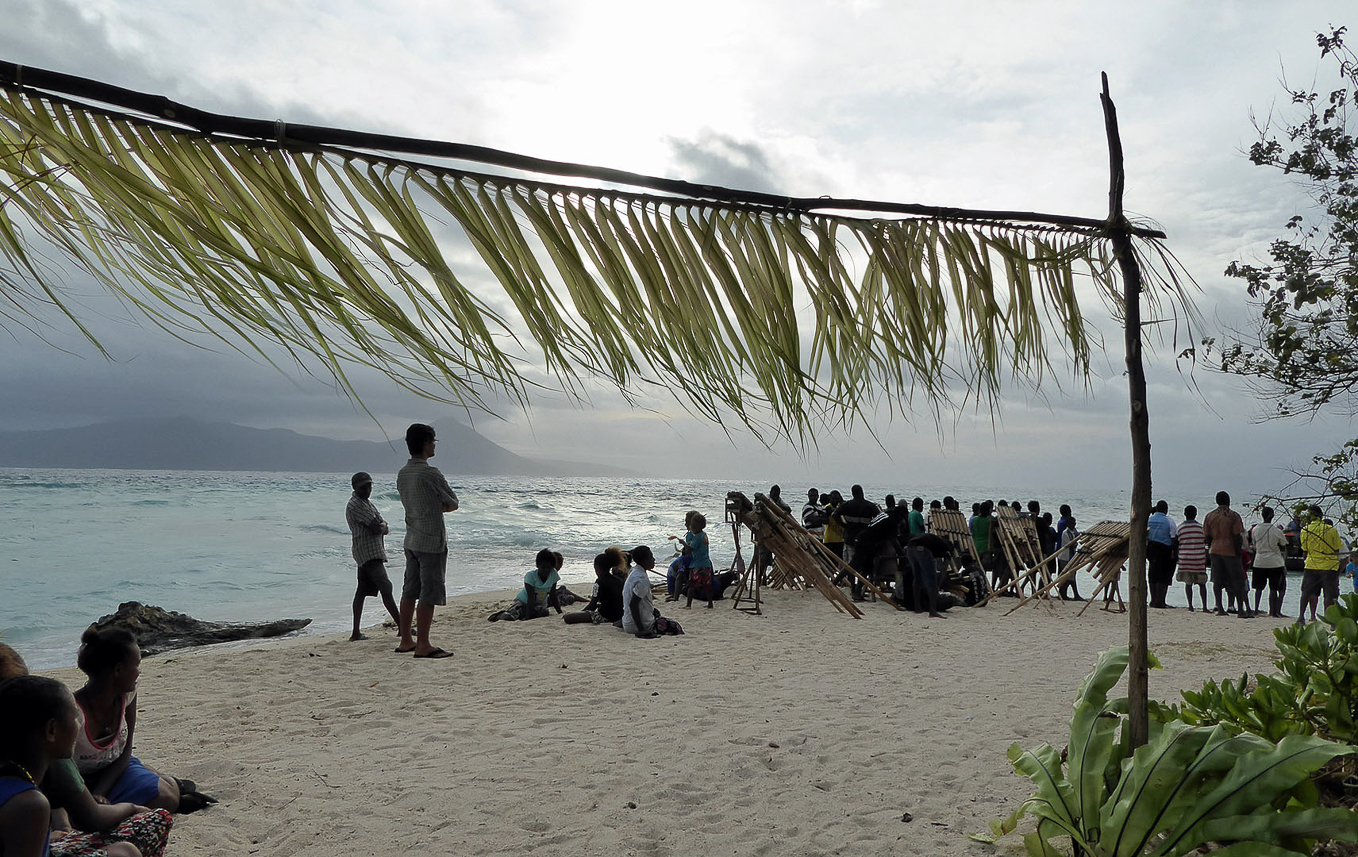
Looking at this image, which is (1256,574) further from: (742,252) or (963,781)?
(742,252)

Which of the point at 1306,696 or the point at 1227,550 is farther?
the point at 1227,550

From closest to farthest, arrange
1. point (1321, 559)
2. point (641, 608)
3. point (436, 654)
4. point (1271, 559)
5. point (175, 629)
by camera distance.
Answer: point (436, 654) < point (641, 608) < point (175, 629) < point (1321, 559) < point (1271, 559)

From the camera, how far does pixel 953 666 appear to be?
714 cm

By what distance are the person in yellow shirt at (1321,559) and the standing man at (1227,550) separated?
839 millimetres

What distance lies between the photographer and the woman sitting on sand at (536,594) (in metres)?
9.44

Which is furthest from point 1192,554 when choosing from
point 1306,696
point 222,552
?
point 222,552

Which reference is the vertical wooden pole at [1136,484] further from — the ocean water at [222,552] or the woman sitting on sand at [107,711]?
the ocean water at [222,552]

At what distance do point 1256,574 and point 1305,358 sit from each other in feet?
24.0

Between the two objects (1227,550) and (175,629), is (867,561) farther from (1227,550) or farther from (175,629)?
(175,629)

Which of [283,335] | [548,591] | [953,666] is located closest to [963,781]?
[953,666]

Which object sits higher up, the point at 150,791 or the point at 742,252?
the point at 742,252

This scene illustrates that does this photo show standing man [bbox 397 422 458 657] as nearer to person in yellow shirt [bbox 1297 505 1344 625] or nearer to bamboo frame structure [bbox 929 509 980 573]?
bamboo frame structure [bbox 929 509 980 573]

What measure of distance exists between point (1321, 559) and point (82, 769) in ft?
42.2

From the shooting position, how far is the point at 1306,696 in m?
3.21
